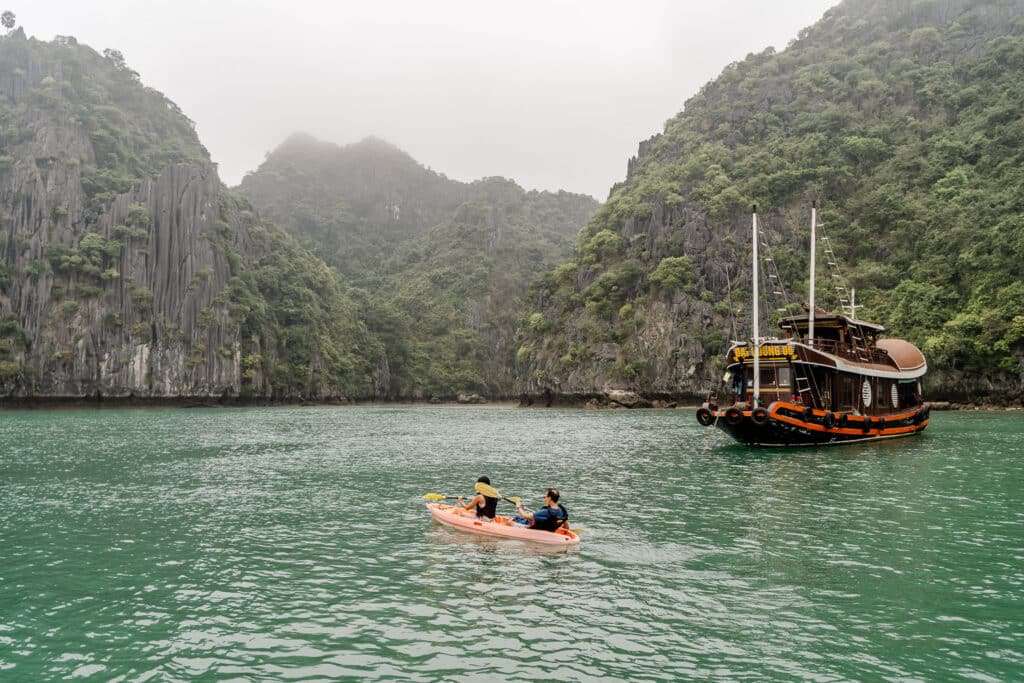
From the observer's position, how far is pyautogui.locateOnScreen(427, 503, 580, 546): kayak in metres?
14.5

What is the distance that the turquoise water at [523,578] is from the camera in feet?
29.0

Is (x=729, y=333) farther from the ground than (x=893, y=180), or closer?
closer

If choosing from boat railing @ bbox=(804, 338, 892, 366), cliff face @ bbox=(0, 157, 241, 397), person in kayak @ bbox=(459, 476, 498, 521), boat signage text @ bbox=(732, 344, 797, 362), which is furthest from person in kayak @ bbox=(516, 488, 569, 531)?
cliff face @ bbox=(0, 157, 241, 397)

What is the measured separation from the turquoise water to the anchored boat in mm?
6465

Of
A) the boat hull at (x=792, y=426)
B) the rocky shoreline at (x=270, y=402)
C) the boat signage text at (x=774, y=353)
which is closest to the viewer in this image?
the boat hull at (x=792, y=426)

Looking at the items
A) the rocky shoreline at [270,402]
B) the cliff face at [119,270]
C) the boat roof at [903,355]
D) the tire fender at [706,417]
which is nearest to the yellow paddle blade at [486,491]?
the tire fender at [706,417]

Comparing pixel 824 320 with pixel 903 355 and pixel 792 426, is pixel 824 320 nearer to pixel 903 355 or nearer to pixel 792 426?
pixel 792 426

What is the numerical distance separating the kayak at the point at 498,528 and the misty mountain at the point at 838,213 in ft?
191

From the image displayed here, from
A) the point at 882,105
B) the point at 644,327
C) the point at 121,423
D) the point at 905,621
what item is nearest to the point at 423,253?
the point at 644,327

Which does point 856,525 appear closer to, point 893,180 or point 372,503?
point 372,503

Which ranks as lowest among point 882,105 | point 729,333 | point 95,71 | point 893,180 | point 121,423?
point 121,423

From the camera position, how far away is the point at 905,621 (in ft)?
32.7

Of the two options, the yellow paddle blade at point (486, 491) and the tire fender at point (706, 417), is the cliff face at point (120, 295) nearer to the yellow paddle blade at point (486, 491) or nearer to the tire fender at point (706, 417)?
the tire fender at point (706, 417)

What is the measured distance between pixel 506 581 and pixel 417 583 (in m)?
1.66
